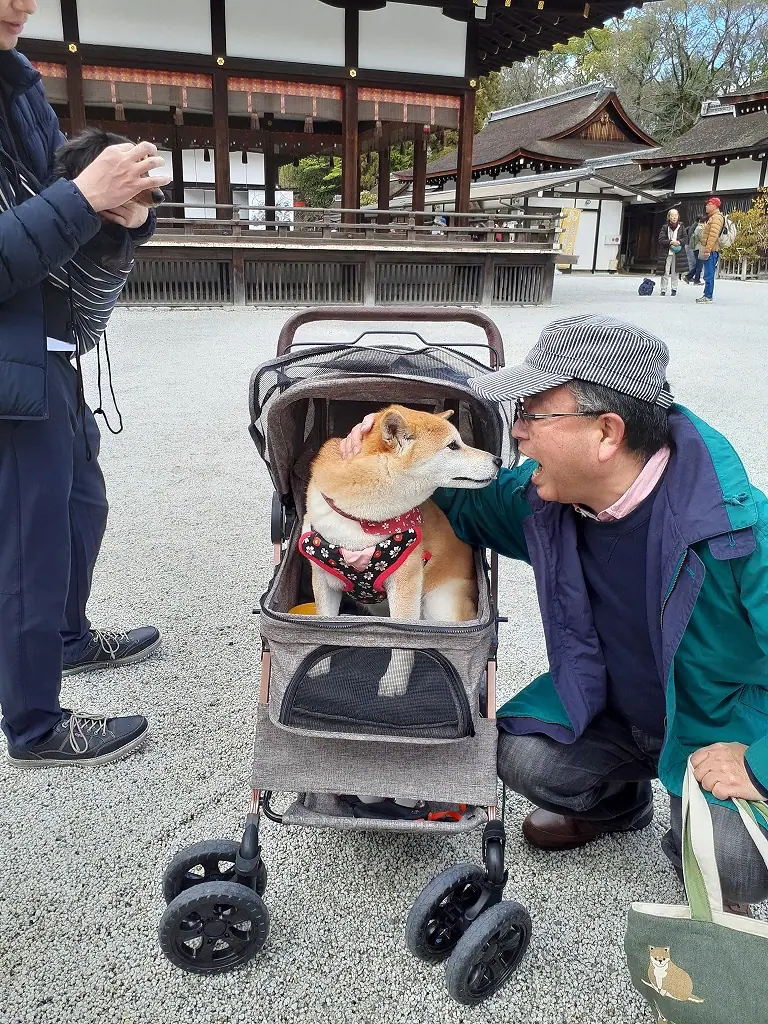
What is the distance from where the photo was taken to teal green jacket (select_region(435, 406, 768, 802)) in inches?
63.5

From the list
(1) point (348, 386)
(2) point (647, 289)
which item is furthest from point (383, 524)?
(2) point (647, 289)

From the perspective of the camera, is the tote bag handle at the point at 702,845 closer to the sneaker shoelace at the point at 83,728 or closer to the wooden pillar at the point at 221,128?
the sneaker shoelace at the point at 83,728

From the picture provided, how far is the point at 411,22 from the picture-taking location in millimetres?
13133

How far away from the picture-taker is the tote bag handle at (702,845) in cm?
144

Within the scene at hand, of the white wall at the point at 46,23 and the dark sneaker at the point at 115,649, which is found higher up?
the white wall at the point at 46,23

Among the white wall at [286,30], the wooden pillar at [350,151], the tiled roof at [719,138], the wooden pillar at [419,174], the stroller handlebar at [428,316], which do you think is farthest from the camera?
the tiled roof at [719,138]

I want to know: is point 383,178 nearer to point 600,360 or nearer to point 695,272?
point 695,272

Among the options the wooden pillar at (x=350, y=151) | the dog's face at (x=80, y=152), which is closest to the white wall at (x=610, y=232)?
the wooden pillar at (x=350, y=151)

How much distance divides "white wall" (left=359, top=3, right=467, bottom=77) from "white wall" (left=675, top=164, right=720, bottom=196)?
18.7 m

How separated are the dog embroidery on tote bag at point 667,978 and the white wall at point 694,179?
3200cm

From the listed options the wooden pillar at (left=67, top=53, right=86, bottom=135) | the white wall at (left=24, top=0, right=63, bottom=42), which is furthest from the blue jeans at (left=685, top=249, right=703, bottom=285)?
the white wall at (left=24, top=0, right=63, bottom=42)

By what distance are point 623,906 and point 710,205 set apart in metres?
18.4

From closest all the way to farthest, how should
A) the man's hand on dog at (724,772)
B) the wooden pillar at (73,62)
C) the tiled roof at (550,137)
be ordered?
the man's hand on dog at (724,772), the wooden pillar at (73,62), the tiled roof at (550,137)

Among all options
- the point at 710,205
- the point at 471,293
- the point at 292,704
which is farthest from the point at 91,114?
the point at 292,704
